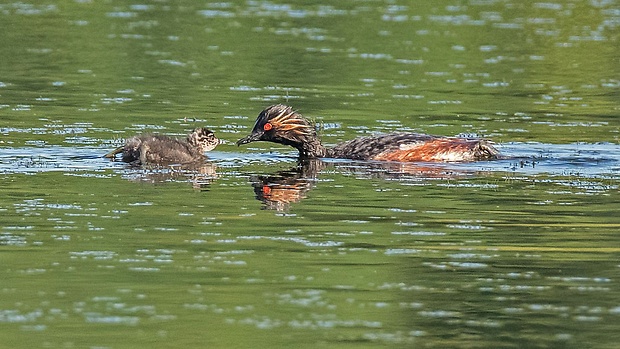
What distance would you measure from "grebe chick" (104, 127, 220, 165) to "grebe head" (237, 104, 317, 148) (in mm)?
698

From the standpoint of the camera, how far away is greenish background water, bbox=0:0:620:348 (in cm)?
922

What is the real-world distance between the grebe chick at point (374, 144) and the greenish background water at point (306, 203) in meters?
0.29

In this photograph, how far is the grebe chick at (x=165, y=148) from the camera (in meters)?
15.8

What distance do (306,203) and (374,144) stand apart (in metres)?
3.31

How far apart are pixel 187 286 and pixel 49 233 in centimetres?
207

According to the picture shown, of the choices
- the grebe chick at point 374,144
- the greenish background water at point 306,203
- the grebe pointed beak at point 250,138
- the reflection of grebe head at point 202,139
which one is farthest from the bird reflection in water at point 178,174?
the grebe chick at point 374,144

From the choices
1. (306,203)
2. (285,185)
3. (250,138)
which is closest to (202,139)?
(250,138)

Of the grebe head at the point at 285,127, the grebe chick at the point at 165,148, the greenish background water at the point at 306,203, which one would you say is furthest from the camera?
the grebe head at the point at 285,127

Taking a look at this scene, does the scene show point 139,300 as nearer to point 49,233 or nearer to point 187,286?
point 187,286

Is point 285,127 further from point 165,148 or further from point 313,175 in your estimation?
point 313,175

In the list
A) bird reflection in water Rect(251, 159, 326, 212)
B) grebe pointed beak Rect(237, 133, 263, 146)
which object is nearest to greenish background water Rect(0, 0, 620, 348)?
bird reflection in water Rect(251, 159, 326, 212)

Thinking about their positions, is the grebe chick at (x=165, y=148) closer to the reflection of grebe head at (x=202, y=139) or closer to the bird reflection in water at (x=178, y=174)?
the reflection of grebe head at (x=202, y=139)

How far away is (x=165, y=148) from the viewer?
15969mm

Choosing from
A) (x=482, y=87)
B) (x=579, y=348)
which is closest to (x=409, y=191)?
(x=579, y=348)
